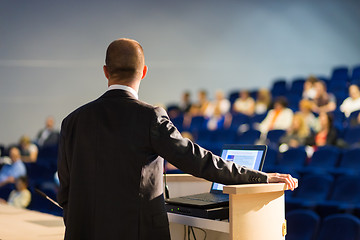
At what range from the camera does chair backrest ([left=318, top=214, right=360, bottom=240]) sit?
2684 mm

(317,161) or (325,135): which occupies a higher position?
(325,135)

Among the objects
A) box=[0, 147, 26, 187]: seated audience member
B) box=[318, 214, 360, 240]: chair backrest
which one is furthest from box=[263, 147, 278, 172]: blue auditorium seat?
box=[0, 147, 26, 187]: seated audience member

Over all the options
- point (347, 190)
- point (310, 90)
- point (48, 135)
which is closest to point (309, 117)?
point (310, 90)

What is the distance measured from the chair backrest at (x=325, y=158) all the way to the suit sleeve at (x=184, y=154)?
3108 millimetres

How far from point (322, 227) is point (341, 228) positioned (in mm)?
139

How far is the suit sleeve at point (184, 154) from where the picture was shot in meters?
1.35

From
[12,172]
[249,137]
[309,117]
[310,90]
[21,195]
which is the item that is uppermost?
[310,90]

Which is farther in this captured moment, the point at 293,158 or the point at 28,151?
the point at 28,151

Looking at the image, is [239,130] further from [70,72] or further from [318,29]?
Result: [318,29]

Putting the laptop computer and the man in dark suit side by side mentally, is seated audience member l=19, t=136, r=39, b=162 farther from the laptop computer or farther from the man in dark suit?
the man in dark suit

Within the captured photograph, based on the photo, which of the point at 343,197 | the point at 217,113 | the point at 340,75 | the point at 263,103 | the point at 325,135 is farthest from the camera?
the point at 340,75

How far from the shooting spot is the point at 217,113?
23.0 ft

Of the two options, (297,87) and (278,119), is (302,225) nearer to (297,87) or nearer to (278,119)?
(278,119)

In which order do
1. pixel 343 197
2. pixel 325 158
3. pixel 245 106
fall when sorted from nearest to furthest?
pixel 343 197, pixel 325 158, pixel 245 106
